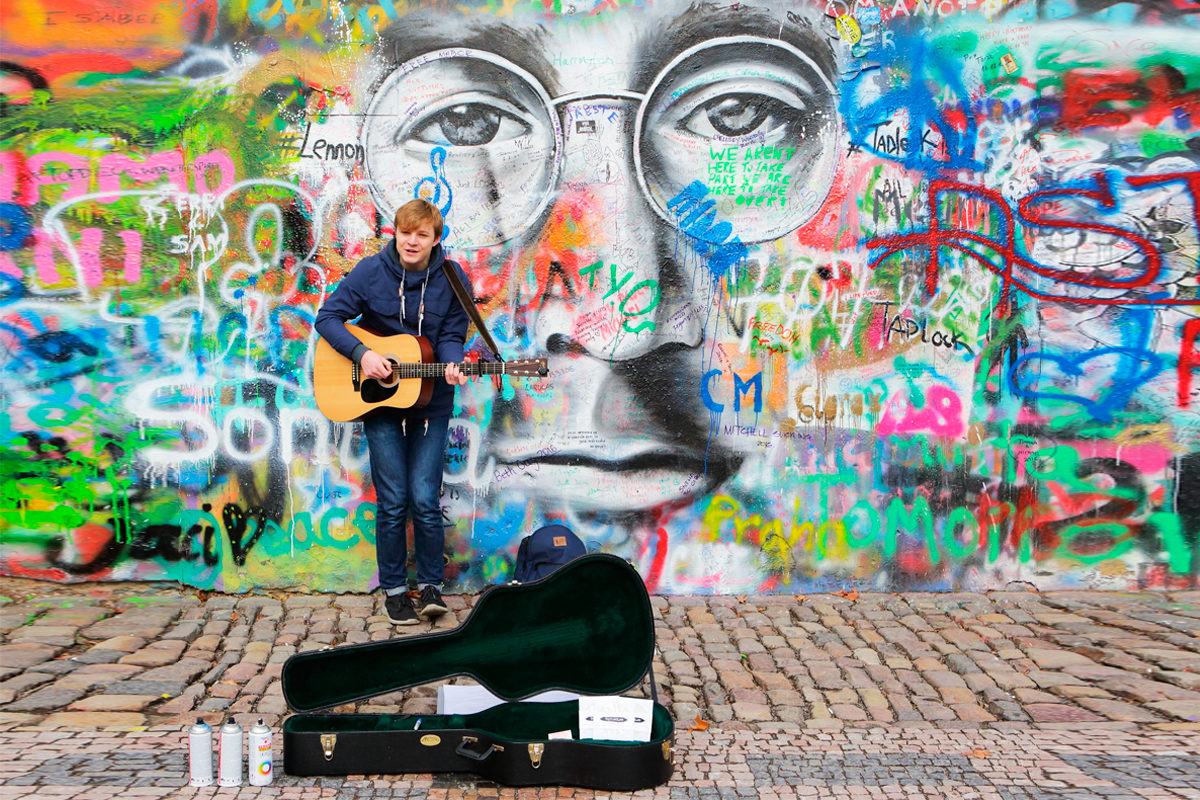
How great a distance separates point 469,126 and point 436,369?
148 cm

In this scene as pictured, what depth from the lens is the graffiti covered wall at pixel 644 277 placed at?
18.4 ft

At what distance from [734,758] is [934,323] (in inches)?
120

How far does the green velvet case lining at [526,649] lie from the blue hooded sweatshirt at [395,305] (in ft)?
5.23

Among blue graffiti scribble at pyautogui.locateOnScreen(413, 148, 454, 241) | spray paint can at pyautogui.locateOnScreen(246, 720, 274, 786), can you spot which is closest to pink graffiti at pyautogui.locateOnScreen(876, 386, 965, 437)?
blue graffiti scribble at pyautogui.locateOnScreen(413, 148, 454, 241)

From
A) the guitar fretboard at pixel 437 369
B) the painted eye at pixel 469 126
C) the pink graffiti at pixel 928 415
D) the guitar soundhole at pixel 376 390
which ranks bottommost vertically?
the pink graffiti at pixel 928 415

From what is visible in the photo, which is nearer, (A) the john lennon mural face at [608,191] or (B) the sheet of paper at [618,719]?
(B) the sheet of paper at [618,719]

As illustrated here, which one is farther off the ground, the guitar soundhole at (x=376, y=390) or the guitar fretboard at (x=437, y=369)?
the guitar fretboard at (x=437, y=369)

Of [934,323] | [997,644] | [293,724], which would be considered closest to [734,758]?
[293,724]

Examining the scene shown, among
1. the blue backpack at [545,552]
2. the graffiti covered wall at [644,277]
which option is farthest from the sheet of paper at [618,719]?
the graffiti covered wall at [644,277]

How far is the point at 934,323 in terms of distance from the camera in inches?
230

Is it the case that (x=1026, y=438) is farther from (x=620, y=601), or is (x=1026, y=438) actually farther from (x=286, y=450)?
(x=286, y=450)

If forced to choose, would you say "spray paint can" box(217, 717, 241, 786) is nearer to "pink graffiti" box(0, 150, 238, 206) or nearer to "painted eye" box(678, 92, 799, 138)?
"pink graffiti" box(0, 150, 238, 206)

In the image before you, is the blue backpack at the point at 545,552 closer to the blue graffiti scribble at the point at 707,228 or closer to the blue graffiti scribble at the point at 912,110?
the blue graffiti scribble at the point at 707,228

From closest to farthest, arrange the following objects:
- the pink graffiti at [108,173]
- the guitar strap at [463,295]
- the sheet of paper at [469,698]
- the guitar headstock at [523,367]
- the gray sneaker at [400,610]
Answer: the sheet of paper at [469,698], the guitar headstock at [523,367], the guitar strap at [463,295], the gray sneaker at [400,610], the pink graffiti at [108,173]
